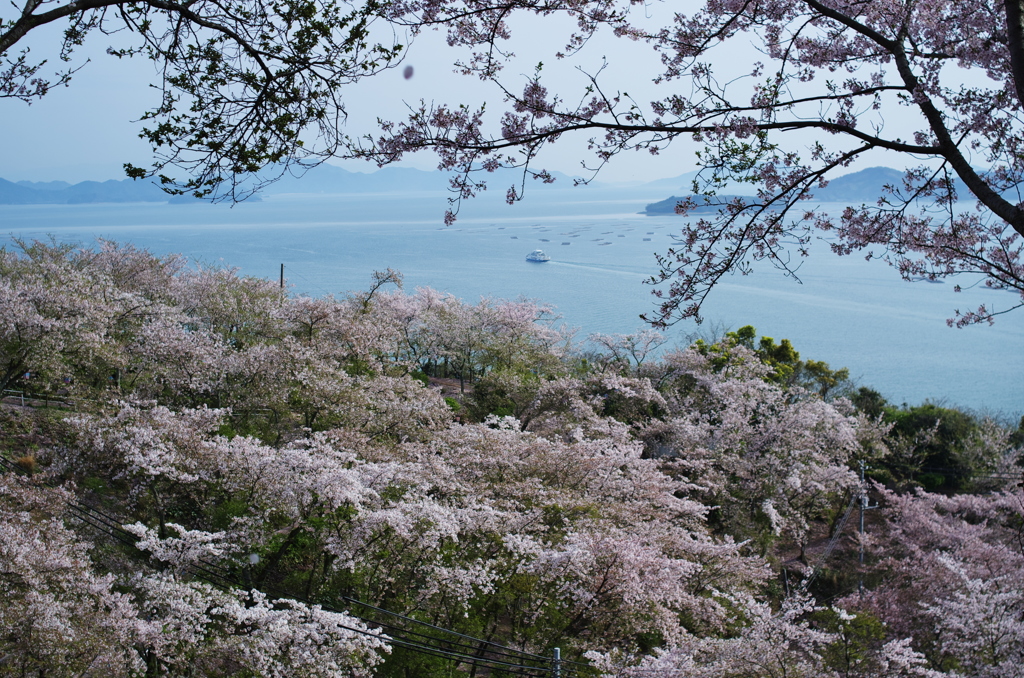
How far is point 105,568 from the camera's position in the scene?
28.0 feet

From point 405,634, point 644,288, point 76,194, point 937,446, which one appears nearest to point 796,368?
point 937,446

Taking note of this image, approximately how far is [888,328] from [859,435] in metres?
31.0

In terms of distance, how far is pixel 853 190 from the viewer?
41.5 meters

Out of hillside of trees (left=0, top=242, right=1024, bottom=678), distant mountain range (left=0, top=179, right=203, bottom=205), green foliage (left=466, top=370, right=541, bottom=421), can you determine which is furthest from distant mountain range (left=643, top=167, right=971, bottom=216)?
distant mountain range (left=0, top=179, right=203, bottom=205)

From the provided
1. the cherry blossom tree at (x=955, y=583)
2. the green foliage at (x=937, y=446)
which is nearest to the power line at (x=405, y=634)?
the cherry blossom tree at (x=955, y=583)

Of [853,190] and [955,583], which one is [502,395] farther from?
[853,190]

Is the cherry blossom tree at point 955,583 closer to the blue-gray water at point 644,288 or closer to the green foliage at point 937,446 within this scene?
the green foliage at point 937,446

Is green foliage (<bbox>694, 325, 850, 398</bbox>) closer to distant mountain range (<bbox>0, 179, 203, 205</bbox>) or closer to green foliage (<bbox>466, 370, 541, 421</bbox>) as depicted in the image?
green foliage (<bbox>466, 370, 541, 421</bbox>)

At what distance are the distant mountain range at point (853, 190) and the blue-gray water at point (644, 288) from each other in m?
7.34

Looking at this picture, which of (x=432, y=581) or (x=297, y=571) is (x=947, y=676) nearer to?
(x=432, y=581)

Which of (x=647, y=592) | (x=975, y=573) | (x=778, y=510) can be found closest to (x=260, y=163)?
(x=647, y=592)

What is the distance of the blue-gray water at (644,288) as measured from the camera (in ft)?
118

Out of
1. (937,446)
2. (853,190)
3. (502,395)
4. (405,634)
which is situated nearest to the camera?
(405,634)

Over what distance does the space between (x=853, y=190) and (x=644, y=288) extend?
50.1ft
